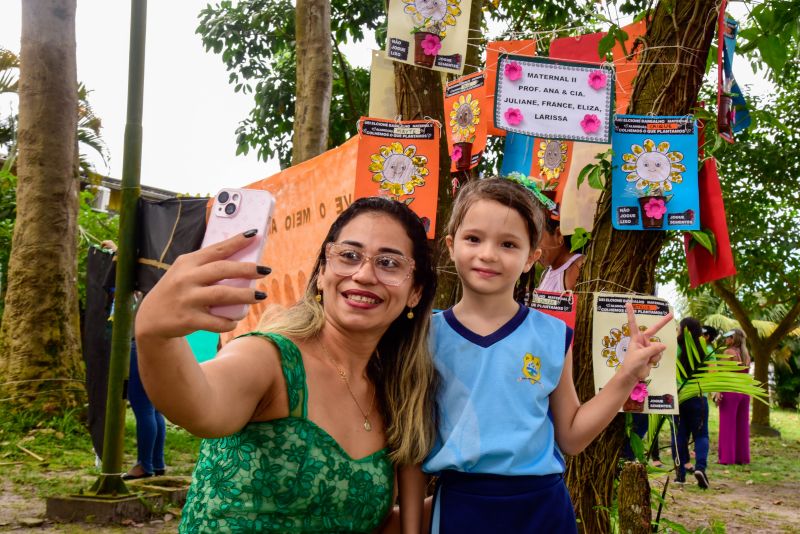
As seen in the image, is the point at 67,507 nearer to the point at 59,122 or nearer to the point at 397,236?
the point at 397,236

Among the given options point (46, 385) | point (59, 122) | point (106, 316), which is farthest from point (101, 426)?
point (59, 122)

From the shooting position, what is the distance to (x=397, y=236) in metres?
2.04

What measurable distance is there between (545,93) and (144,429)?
436 cm

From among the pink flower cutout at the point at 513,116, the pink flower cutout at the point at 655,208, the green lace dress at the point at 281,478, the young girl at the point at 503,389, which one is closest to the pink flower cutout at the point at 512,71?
the pink flower cutout at the point at 513,116

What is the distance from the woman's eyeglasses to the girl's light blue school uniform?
13.3 inches

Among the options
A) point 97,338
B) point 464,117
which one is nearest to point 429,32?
point 464,117

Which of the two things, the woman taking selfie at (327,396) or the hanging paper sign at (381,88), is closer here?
the woman taking selfie at (327,396)

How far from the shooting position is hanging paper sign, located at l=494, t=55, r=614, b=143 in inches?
116

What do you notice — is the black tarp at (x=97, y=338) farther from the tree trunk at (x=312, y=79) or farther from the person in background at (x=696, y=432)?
the person in background at (x=696, y=432)

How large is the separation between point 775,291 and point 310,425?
11.6 meters

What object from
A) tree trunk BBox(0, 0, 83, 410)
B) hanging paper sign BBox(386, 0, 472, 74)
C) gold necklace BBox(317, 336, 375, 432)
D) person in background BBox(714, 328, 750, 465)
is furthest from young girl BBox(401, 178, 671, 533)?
tree trunk BBox(0, 0, 83, 410)

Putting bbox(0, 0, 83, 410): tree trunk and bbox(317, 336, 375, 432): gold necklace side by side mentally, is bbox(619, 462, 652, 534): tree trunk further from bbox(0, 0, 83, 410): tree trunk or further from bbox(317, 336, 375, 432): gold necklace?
bbox(0, 0, 83, 410): tree trunk

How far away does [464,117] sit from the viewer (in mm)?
3529

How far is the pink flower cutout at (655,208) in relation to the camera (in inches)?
113
